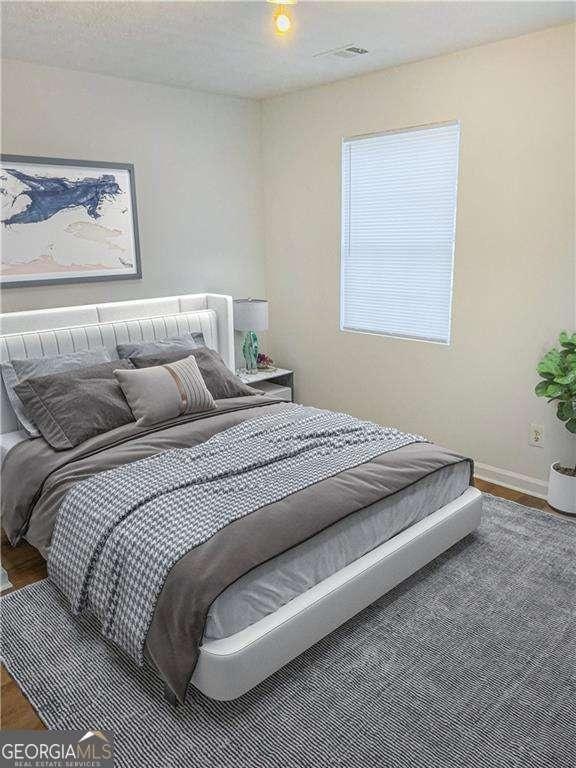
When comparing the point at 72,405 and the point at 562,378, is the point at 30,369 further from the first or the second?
the point at 562,378

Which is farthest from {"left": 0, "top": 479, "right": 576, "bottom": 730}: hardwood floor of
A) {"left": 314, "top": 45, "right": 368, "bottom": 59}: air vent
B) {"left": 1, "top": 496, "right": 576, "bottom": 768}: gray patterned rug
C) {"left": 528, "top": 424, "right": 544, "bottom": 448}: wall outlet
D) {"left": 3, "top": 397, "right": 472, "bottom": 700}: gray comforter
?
{"left": 314, "top": 45, "right": 368, "bottom": 59}: air vent

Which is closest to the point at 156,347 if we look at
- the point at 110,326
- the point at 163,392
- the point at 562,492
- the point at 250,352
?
the point at 110,326

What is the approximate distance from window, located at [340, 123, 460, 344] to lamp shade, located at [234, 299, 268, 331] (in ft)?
2.05

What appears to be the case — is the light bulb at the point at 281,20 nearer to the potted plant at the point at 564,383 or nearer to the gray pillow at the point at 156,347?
the gray pillow at the point at 156,347

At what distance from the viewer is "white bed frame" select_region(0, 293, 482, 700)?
197 centimetres

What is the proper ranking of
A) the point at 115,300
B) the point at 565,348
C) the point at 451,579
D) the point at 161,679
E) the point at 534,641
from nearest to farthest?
the point at 161,679 < the point at 534,641 < the point at 451,579 < the point at 565,348 < the point at 115,300

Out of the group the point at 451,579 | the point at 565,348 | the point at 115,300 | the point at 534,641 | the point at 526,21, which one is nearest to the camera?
the point at 534,641

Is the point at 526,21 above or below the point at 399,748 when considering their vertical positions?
above

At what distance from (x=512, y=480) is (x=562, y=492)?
413mm

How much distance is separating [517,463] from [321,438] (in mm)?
1453

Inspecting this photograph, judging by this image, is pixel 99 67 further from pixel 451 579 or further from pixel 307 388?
pixel 451 579

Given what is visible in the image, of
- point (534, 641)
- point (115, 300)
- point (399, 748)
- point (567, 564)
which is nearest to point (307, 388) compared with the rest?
point (115, 300)

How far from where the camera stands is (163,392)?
3.24 m

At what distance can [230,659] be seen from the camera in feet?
6.30
